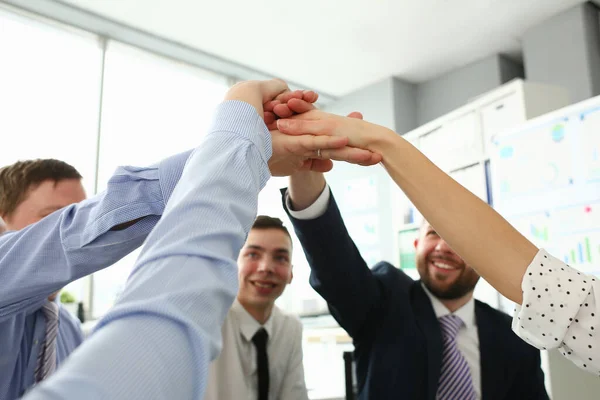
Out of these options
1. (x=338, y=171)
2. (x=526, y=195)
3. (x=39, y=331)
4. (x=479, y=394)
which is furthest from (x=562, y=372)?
(x=338, y=171)

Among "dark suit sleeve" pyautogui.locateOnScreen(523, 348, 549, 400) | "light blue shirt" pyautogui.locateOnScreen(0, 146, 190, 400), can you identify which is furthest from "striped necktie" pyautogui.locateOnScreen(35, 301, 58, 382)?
"dark suit sleeve" pyautogui.locateOnScreen(523, 348, 549, 400)

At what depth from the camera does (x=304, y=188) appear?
48.7 inches

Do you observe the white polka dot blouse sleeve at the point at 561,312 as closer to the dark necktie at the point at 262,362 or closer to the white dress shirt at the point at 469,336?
the white dress shirt at the point at 469,336

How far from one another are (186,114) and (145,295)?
4244mm

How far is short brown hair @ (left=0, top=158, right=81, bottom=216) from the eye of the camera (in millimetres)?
1215

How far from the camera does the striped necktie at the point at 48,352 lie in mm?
1029

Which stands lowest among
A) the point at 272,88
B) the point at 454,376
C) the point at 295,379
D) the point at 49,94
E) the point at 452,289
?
the point at 295,379

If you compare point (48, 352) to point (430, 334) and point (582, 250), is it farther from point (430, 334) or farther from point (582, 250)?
point (582, 250)

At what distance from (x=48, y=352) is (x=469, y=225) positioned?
0.93 meters

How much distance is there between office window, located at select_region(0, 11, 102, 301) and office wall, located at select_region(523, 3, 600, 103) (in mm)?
3588

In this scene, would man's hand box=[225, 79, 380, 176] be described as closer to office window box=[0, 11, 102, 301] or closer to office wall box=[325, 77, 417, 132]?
office window box=[0, 11, 102, 301]

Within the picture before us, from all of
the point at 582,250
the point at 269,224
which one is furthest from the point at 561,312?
the point at 582,250

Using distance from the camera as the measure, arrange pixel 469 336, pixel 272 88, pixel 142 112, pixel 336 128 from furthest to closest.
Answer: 1. pixel 142 112
2. pixel 469 336
3. pixel 336 128
4. pixel 272 88

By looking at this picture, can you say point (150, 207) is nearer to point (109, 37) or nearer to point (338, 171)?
point (109, 37)
